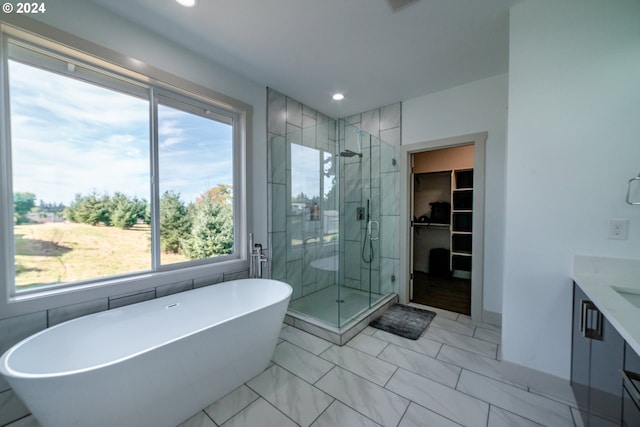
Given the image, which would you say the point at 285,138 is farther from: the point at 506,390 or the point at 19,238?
the point at 506,390

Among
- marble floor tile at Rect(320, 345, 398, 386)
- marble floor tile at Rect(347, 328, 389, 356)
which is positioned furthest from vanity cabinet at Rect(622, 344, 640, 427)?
marble floor tile at Rect(347, 328, 389, 356)

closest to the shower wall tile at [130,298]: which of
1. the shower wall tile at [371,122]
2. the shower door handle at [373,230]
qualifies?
the shower door handle at [373,230]

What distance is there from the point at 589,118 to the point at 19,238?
12.5 feet

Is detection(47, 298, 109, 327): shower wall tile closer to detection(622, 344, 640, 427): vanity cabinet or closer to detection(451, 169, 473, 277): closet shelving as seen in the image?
detection(622, 344, 640, 427): vanity cabinet

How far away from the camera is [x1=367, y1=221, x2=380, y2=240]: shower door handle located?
328cm

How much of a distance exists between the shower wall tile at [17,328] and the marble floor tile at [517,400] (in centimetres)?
290

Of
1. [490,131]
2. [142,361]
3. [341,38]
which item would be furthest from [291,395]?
[490,131]

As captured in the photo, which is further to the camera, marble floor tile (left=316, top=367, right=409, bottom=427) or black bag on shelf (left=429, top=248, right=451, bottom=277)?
black bag on shelf (left=429, top=248, right=451, bottom=277)

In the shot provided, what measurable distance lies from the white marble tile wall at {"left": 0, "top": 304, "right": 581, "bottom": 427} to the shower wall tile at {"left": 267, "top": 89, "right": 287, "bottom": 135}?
249 centimetres

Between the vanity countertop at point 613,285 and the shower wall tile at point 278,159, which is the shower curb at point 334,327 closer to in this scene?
the shower wall tile at point 278,159

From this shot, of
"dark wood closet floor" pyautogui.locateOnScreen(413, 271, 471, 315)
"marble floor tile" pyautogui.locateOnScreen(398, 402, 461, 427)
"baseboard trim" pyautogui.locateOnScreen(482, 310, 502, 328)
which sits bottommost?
"marble floor tile" pyautogui.locateOnScreen(398, 402, 461, 427)

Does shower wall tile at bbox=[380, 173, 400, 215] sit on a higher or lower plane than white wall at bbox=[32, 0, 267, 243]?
lower

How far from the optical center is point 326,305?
291 cm

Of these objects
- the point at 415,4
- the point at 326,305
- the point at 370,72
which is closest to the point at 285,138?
the point at 370,72
